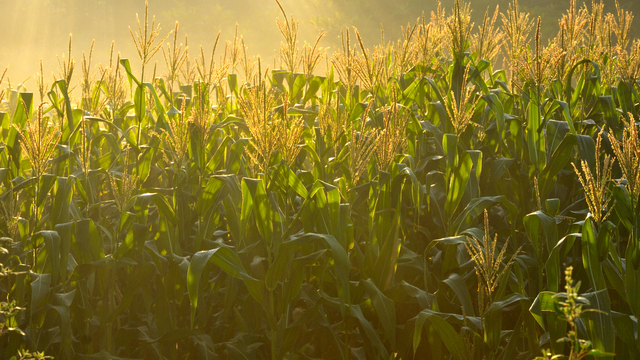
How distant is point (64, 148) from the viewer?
2.92 meters

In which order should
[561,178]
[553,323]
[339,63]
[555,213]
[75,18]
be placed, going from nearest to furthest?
[553,323] → [555,213] → [561,178] → [339,63] → [75,18]

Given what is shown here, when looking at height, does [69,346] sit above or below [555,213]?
below

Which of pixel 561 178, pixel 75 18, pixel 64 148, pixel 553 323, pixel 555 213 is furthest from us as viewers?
pixel 75 18

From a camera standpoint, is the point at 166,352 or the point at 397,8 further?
the point at 397,8

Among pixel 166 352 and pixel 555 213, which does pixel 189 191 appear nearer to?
pixel 166 352

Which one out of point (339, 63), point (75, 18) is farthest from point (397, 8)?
point (339, 63)

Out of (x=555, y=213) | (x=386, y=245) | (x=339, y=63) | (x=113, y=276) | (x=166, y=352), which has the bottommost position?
(x=166, y=352)

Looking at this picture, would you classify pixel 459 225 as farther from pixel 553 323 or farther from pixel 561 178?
pixel 561 178

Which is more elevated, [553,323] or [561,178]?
[561,178]

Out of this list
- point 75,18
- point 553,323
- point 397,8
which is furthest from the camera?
point 75,18

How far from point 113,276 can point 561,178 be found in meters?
2.55

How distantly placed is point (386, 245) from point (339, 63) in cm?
184

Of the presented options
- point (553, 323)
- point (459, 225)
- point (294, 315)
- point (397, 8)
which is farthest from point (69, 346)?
point (397, 8)

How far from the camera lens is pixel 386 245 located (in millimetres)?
2443
